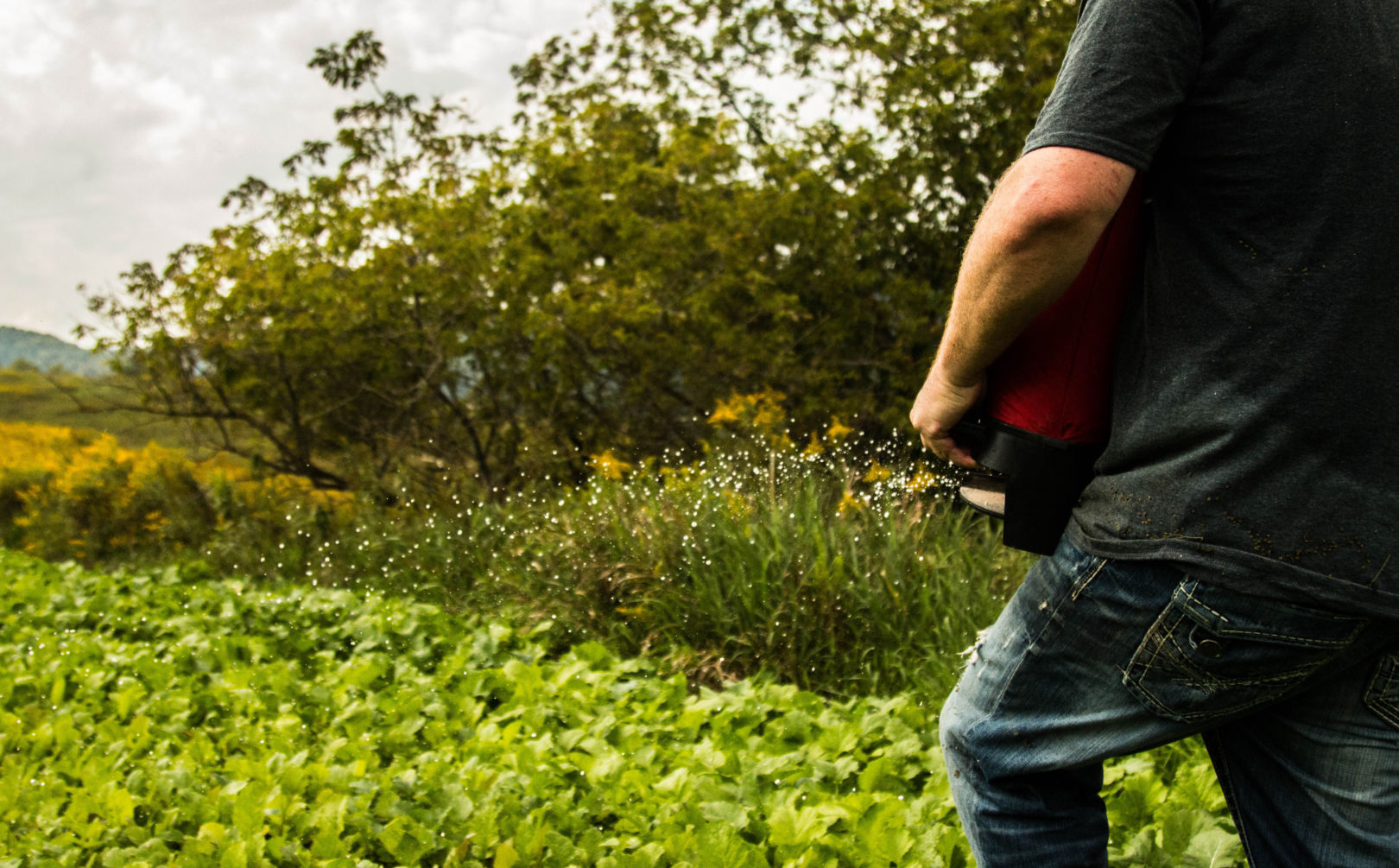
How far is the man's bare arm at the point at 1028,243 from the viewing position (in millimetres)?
1276

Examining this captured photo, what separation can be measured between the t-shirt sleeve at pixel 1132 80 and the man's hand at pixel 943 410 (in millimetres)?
380

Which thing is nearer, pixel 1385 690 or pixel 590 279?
pixel 1385 690

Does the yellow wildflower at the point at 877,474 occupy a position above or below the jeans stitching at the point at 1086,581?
below

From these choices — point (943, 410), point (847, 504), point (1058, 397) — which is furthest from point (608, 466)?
point (1058, 397)

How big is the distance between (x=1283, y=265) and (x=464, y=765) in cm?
256

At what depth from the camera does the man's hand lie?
1.55 meters

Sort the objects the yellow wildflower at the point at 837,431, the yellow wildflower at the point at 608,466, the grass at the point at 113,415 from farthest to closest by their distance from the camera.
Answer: the grass at the point at 113,415 → the yellow wildflower at the point at 837,431 → the yellow wildflower at the point at 608,466

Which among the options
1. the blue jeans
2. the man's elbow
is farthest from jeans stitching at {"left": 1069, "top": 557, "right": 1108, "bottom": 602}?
the man's elbow

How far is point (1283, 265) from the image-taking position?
4.20 ft

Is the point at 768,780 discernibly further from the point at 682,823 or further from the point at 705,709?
the point at 705,709

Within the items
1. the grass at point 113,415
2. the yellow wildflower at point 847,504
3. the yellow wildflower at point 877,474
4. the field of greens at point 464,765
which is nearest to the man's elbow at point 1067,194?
the field of greens at point 464,765

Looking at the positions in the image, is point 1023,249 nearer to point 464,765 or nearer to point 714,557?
point 464,765

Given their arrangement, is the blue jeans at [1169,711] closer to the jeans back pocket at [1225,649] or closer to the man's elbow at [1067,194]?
the jeans back pocket at [1225,649]

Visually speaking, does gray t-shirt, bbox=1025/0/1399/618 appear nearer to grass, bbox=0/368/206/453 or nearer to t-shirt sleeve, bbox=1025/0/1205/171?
t-shirt sleeve, bbox=1025/0/1205/171
